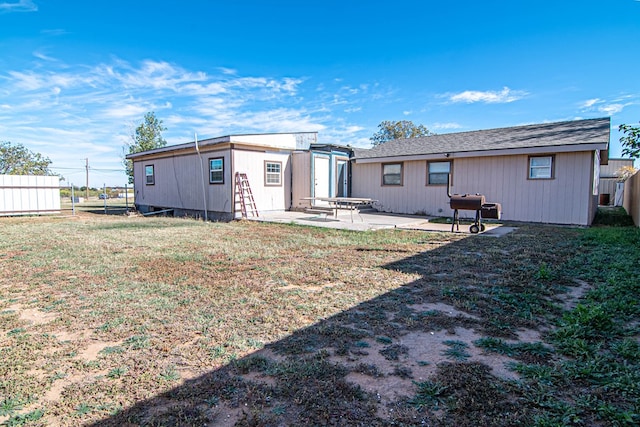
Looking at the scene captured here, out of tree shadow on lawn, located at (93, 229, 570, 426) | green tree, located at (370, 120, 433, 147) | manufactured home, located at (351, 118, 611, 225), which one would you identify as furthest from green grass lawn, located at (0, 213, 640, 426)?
green tree, located at (370, 120, 433, 147)

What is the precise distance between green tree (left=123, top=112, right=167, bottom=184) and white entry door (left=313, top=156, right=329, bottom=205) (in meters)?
22.6

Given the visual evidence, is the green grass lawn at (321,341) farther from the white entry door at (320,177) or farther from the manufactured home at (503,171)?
the white entry door at (320,177)

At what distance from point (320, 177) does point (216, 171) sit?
4106 mm

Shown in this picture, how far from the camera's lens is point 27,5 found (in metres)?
10.5

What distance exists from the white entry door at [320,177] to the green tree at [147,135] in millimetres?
22551

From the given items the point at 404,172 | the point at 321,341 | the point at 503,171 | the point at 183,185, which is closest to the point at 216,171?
the point at 183,185

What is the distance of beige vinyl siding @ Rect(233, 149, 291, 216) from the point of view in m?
12.9

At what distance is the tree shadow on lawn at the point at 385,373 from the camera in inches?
73.7

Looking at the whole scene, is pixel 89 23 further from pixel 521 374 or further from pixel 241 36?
pixel 521 374

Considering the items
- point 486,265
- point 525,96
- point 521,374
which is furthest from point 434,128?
point 521,374

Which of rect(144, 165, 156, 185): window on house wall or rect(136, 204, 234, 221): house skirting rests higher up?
rect(144, 165, 156, 185): window on house wall

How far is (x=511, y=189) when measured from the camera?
1137cm

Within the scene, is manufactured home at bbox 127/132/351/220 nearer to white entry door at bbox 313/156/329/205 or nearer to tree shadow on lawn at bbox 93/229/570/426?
white entry door at bbox 313/156/329/205

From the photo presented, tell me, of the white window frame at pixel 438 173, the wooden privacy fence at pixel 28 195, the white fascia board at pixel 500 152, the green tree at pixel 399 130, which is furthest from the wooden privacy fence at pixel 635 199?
the green tree at pixel 399 130
